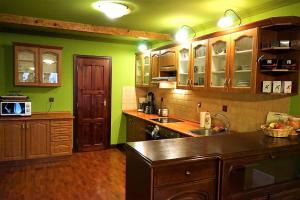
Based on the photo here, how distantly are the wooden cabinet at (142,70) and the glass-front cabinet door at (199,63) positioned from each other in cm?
152

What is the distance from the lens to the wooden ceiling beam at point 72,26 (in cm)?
352

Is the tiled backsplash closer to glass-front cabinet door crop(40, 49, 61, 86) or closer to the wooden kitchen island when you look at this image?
the wooden kitchen island

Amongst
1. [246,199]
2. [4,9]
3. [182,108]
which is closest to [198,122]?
[182,108]

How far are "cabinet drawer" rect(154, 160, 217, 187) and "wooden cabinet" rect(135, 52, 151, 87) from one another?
332cm

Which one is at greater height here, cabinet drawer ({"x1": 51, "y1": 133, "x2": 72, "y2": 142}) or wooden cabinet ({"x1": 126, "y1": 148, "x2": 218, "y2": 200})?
wooden cabinet ({"x1": 126, "y1": 148, "x2": 218, "y2": 200})

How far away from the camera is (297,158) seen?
2.29 metres

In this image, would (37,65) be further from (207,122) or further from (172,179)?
(172,179)

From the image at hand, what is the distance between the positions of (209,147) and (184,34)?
2460 mm

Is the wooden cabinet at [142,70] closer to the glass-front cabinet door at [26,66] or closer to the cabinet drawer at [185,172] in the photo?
the glass-front cabinet door at [26,66]

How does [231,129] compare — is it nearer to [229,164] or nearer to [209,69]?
[209,69]

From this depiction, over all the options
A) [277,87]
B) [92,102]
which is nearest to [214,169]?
[277,87]

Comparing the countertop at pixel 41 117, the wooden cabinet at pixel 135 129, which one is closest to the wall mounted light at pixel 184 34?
the wooden cabinet at pixel 135 129

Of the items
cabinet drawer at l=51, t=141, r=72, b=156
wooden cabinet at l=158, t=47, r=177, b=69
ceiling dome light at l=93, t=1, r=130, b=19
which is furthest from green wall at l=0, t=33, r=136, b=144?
ceiling dome light at l=93, t=1, r=130, b=19

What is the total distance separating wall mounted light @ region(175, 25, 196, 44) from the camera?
3.86m
